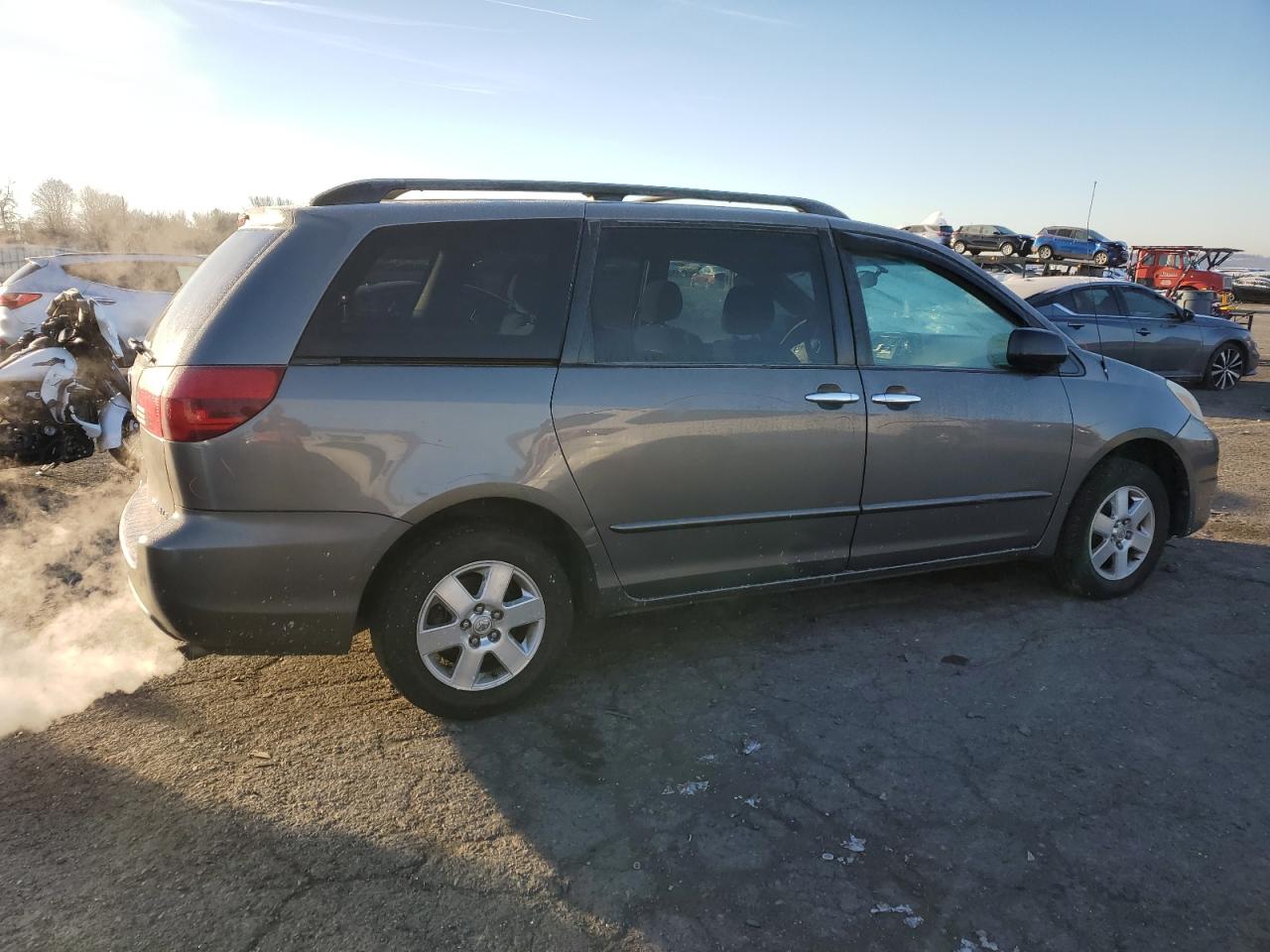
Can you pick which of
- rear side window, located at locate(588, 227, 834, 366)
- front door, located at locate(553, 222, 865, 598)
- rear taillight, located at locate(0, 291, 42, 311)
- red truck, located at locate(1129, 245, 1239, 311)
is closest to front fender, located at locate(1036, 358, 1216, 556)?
front door, located at locate(553, 222, 865, 598)

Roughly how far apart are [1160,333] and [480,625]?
38.0 ft

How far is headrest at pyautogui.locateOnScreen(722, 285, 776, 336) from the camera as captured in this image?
3.67 m

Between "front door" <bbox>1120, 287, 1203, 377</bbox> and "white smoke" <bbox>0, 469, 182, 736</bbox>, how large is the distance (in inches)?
446

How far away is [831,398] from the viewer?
3713 millimetres

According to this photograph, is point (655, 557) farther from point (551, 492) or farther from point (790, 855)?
point (790, 855)

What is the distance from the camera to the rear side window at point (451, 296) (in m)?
3.05

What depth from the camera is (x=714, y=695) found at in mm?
3557

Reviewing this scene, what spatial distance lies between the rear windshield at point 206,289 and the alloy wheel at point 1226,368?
13114mm

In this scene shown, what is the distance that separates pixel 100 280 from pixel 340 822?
9.16 meters

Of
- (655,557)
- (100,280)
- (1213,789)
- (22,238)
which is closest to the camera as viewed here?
(1213,789)

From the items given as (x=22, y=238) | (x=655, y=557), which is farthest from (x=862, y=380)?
(x=22, y=238)

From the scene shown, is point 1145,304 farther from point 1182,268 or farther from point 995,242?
point 995,242

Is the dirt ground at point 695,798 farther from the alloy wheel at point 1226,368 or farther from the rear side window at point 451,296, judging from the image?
the alloy wheel at point 1226,368

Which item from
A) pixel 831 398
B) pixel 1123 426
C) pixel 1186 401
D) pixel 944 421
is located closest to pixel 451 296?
pixel 831 398
